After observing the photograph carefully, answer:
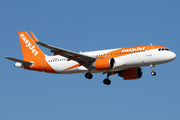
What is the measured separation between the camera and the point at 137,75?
163 feet

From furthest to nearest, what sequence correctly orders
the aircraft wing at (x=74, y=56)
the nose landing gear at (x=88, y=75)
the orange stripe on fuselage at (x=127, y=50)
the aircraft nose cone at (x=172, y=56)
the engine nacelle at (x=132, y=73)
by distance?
the engine nacelle at (x=132, y=73) < the nose landing gear at (x=88, y=75) < the orange stripe on fuselage at (x=127, y=50) < the aircraft nose cone at (x=172, y=56) < the aircraft wing at (x=74, y=56)

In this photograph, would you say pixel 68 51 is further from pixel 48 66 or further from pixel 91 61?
pixel 48 66

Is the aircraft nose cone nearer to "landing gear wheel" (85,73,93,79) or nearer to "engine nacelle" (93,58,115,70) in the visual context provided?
"engine nacelle" (93,58,115,70)

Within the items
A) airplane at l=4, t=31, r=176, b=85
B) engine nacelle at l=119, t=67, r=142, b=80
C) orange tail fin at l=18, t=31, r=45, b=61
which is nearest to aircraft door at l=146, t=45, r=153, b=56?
airplane at l=4, t=31, r=176, b=85

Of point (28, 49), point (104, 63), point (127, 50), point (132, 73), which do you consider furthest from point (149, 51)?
point (28, 49)

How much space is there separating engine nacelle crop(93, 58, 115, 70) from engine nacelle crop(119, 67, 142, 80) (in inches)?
220

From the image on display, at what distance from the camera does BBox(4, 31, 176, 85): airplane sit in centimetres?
4434

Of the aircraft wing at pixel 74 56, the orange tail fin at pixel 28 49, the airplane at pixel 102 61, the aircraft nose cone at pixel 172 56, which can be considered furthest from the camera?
the orange tail fin at pixel 28 49

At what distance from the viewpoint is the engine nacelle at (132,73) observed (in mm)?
49750

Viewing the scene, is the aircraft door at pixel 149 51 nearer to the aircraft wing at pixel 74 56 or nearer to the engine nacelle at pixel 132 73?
the engine nacelle at pixel 132 73

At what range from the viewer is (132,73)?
49781 mm

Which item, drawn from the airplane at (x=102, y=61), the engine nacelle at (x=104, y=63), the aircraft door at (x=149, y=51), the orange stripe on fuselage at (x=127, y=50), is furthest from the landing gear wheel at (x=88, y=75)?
the aircraft door at (x=149, y=51)

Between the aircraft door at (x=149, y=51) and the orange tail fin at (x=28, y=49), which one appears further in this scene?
the orange tail fin at (x=28, y=49)

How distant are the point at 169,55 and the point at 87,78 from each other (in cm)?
1137
